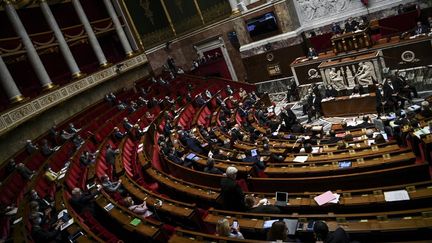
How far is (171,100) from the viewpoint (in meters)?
14.5

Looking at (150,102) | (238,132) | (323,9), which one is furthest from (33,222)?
(323,9)

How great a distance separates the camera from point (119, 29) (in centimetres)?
1756

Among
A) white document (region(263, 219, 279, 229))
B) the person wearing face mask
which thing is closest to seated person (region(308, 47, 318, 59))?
the person wearing face mask

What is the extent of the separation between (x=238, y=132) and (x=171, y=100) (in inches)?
236

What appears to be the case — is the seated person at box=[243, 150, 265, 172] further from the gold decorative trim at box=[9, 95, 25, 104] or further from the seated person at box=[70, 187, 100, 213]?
the gold decorative trim at box=[9, 95, 25, 104]

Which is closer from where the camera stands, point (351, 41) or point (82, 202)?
point (82, 202)

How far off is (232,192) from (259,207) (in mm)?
457

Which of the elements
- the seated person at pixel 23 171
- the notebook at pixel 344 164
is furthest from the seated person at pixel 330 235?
the seated person at pixel 23 171

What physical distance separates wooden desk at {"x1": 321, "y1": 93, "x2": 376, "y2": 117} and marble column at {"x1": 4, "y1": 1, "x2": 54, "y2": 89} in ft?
34.9

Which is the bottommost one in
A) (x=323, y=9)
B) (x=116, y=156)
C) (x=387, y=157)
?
(x=387, y=157)

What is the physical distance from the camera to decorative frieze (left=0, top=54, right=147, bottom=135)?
445 inches

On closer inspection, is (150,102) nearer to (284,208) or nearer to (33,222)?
(33,222)

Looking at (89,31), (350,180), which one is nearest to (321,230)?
(350,180)

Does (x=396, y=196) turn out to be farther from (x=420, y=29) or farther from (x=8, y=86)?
(x=8, y=86)
